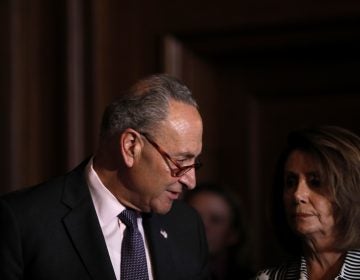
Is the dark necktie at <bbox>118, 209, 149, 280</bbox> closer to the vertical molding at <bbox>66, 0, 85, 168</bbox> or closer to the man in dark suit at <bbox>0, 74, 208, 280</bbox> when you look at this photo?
the man in dark suit at <bbox>0, 74, 208, 280</bbox>

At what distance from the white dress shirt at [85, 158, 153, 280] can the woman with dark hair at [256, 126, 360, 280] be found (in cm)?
53

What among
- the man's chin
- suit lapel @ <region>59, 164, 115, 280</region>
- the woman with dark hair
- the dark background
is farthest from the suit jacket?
the dark background

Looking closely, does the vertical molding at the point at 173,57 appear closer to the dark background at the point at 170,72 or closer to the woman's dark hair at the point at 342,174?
the dark background at the point at 170,72

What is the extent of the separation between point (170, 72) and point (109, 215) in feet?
5.25

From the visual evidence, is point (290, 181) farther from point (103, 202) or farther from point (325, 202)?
point (103, 202)

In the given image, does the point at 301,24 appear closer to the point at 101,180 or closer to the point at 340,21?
the point at 340,21

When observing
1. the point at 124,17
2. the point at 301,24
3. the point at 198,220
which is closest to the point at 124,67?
the point at 124,17

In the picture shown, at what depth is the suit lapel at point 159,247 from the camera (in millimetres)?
3023

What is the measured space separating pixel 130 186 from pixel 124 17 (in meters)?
1.82

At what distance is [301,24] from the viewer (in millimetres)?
4242

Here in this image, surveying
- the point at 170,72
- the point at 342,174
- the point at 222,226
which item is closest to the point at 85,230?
the point at 342,174

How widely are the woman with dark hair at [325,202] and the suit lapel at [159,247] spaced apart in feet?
1.10

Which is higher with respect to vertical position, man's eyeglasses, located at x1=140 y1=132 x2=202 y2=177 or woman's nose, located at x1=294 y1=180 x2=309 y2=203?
man's eyeglasses, located at x1=140 y1=132 x2=202 y2=177

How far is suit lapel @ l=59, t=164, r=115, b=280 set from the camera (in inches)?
113
